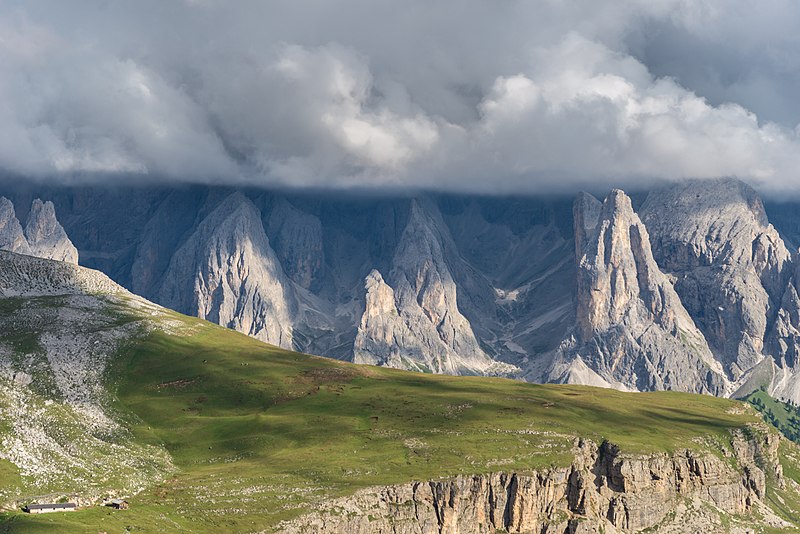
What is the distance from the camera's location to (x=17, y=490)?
199 m

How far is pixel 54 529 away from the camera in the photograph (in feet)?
564

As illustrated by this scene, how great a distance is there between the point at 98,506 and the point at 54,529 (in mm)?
23298

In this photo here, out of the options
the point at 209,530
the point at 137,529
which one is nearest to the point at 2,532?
the point at 137,529

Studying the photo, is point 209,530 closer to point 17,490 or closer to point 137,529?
point 137,529

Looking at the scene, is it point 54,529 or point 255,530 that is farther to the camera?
point 255,530

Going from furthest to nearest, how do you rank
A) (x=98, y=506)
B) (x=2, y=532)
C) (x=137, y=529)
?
(x=98, y=506)
(x=137, y=529)
(x=2, y=532)

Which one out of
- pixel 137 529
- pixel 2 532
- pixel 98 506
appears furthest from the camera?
pixel 98 506

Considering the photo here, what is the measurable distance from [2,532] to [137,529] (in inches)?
845

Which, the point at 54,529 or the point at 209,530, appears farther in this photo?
the point at 209,530

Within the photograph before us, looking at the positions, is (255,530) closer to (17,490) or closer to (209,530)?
(209,530)

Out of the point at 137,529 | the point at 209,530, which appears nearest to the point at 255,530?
the point at 209,530

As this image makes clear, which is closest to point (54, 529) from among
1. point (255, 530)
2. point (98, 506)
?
point (98, 506)

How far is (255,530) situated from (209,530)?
8.42 meters

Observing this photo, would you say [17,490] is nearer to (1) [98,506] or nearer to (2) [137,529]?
(1) [98,506]
